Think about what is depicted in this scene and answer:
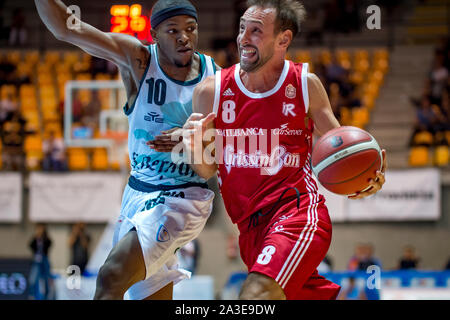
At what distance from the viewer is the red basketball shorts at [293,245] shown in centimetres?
364

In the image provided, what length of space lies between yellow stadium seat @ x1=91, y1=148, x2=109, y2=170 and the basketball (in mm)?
10365

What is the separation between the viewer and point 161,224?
4223 millimetres

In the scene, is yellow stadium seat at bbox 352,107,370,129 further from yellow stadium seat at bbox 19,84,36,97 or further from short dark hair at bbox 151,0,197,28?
short dark hair at bbox 151,0,197,28

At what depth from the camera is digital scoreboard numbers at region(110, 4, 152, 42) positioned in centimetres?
742

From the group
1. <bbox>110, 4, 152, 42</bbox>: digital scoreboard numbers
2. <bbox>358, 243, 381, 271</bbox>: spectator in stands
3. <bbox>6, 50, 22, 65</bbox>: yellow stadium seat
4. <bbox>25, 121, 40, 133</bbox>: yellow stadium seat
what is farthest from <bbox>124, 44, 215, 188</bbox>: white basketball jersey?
<bbox>6, 50, 22, 65</bbox>: yellow stadium seat

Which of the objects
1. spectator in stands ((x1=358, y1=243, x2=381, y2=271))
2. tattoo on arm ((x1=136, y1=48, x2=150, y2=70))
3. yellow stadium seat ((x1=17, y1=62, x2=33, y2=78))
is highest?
yellow stadium seat ((x1=17, y1=62, x2=33, y2=78))

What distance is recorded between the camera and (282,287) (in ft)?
11.9

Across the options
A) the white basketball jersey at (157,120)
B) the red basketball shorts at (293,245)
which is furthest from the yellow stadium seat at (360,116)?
the red basketball shorts at (293,245)

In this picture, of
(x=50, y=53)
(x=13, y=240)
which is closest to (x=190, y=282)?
(x=13, y=240)

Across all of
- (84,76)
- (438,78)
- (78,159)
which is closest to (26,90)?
(84,76)

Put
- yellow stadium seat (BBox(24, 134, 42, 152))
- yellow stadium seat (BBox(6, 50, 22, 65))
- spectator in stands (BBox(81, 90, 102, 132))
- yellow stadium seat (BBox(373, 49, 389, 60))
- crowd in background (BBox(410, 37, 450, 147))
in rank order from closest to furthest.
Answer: spectator in stands (BBox(81, 90, 102, 132))
crowd in background (BBox(410, 37, 450, 147))
yellow stadium seat (BBox(24, 134, 42, 152))
yellow stadium seat (BBox(373, 49, 389, 60))
yellow stadium seat (BBox(6, 50, 22, 65))

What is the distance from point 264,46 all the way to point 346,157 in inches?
32.7

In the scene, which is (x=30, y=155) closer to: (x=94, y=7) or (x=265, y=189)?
(x=94, y=7)
